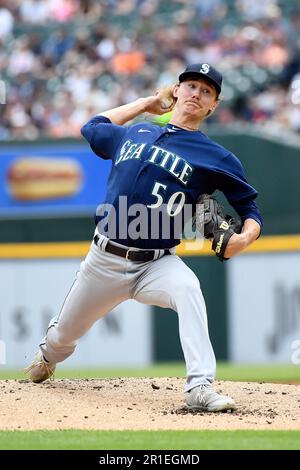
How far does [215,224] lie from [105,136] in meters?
0.87

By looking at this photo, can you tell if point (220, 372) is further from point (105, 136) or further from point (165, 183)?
point (165, 183)

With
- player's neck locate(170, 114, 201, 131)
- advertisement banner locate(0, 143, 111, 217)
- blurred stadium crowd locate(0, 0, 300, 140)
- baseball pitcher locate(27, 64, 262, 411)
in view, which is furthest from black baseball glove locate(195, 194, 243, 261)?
blurred stadium crowd locate(0, 0, 300, 140)

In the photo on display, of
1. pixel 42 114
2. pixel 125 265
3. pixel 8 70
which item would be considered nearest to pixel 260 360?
pixel 42 114

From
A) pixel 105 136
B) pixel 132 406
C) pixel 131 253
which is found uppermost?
pixel 105 136

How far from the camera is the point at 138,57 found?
1444 cm

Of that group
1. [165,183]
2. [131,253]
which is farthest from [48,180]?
[165,183]

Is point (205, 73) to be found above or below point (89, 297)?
above

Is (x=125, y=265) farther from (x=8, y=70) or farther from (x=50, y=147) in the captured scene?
(x=8, y=70)

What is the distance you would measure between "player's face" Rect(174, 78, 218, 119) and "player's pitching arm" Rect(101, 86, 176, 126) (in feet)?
0.61

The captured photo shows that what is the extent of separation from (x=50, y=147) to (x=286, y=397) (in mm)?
7123

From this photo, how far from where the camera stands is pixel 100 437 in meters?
5.11

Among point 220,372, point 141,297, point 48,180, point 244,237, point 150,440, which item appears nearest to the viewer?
point 150,440

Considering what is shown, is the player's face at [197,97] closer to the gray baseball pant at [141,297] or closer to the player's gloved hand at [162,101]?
the player's gloved hand at [162,101]

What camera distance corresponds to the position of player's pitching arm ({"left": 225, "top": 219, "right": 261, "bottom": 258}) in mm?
5793
